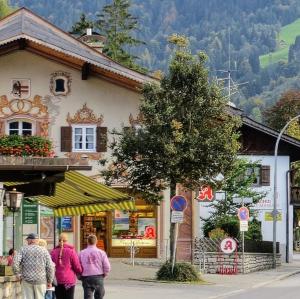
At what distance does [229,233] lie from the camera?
143 ft

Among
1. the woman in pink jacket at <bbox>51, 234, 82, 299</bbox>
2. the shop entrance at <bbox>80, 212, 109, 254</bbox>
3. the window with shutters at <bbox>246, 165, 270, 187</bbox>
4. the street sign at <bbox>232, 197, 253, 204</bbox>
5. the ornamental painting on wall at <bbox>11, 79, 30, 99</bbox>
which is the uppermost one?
the ornamental painting on wall at <bbox>11, 79, 30, 99</bbox>

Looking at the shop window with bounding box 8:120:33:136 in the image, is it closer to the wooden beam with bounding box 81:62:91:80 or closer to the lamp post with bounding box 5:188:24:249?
the wooden beam with bounding box 81:62:91:80

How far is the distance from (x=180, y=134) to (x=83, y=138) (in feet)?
39.9

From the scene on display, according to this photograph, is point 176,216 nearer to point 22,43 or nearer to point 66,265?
point 66,265

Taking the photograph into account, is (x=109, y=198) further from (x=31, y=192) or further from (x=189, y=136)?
(x=189, y=136)

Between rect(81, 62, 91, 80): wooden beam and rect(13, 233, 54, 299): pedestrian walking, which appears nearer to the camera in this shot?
rect(13, 233, 54, 299): pedestrian walking

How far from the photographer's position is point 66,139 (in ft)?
133

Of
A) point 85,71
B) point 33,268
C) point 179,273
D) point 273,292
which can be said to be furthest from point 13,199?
point 85,71

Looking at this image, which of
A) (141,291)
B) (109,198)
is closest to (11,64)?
(141,291)

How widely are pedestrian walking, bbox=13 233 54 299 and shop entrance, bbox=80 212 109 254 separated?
26.3 m

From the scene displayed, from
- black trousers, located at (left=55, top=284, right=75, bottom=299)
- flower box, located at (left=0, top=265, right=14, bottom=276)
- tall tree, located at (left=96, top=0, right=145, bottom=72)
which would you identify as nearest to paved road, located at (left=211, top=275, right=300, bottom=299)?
black trousers, located at (left=55, top=284, right=75, bottom=299)

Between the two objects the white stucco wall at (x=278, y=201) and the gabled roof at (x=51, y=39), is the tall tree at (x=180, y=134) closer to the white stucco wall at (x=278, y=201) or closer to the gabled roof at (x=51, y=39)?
the gabled roof at (x=51, y=39)

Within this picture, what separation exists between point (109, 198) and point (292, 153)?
3224 centimetres

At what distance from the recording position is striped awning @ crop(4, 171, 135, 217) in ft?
59.9
